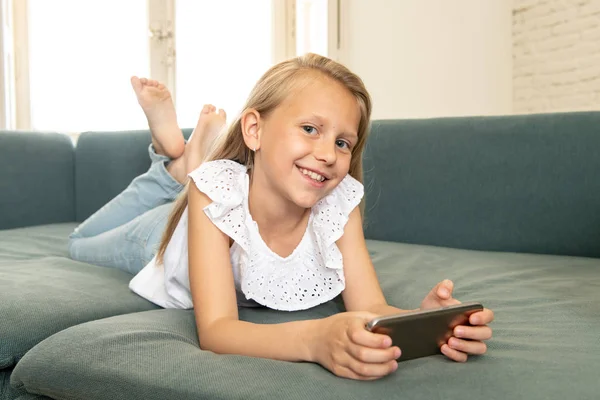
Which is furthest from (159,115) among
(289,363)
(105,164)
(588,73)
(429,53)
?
(588,73)

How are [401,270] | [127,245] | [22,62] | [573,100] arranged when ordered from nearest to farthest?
1. [401,270]
2. [127,245]
3. [22,62]
4. [573,100]

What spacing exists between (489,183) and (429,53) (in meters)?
2.94

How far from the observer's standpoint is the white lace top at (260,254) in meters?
1.14

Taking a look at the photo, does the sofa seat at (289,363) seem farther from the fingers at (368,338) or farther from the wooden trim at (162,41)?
the wooden trim at (162,41)

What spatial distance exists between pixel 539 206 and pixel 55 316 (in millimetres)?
1239

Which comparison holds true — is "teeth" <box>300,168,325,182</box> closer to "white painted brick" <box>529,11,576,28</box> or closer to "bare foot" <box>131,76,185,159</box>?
"bare foot" <box>131,76,185,159</box>

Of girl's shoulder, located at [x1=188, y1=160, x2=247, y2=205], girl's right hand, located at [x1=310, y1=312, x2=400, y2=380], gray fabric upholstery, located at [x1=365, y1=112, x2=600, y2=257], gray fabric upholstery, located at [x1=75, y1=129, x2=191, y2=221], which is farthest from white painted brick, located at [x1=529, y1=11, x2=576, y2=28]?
girl's right hand, located at [x1=310, y1=312, x2=400, y2=380]

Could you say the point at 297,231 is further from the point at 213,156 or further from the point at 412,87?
the point at 412,87

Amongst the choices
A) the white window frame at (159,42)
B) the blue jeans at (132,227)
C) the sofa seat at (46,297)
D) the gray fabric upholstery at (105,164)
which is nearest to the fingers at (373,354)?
the sofa seat at (46,297)

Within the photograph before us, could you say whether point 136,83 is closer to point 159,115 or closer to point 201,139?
point 159,115

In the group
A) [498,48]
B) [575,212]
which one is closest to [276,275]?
[575,212]

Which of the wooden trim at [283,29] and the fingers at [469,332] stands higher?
the wooden trim at [283,29]

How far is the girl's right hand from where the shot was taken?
0.73 metres

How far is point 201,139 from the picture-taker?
182 centimetres
